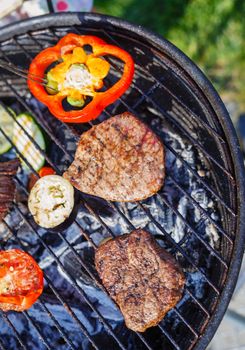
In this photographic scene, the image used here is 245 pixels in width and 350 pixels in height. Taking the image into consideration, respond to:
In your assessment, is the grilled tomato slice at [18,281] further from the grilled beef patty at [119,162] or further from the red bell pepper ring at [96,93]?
the red bell pepper ring at [96,93]

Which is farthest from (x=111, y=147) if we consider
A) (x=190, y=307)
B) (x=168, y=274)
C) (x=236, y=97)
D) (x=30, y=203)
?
(x=236, y=97)

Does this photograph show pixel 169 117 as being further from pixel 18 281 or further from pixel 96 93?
pixel 18 281

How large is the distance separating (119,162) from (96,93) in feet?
1.61

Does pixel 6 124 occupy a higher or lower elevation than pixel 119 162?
higher

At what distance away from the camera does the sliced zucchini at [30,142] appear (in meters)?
3.80

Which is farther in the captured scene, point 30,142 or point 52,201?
point 30,142

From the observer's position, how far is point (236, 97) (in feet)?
18.0

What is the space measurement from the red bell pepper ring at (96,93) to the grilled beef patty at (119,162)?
5.3 inches

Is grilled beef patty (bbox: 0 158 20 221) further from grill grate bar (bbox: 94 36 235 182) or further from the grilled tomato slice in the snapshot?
grill grate bar (bbox: 94 36 235 182)

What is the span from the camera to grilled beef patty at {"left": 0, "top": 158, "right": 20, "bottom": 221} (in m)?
3.49

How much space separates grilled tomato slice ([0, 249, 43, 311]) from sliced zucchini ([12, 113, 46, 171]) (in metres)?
0.81

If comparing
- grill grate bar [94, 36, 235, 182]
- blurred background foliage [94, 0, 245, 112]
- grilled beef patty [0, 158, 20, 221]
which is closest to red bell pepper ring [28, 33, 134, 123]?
grill grate bar [94, 36, 235, 182]

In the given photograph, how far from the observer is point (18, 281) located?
125 inches

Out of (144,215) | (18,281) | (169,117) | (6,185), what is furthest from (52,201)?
(169,117)
